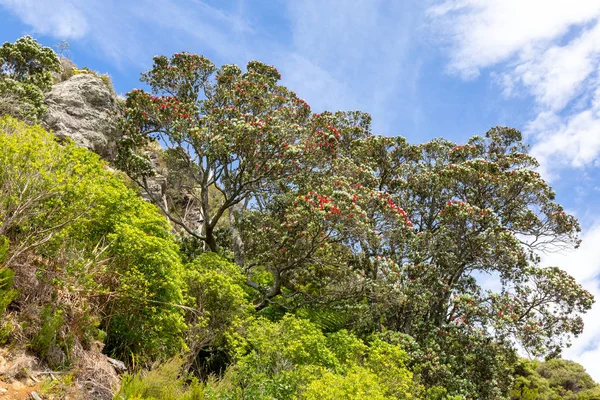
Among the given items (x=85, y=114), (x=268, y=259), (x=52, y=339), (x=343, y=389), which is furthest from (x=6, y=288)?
(x=85, y=114)

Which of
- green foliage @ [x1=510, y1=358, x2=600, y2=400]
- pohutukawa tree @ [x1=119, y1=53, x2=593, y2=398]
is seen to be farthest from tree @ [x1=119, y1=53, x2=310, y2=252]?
green foliage @ [x1=510, y1=358, x2=600, y2=400]

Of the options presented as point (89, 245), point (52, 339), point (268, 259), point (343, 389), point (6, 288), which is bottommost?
point (52, 339)

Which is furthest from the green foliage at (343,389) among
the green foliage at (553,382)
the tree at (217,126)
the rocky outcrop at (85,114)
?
the rocky outcrop at (85,114)

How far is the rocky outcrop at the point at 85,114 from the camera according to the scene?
72.8ft

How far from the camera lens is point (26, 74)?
21.3m

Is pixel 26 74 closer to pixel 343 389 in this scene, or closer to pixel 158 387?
pixel 158 387

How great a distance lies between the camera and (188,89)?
20578 millimetres

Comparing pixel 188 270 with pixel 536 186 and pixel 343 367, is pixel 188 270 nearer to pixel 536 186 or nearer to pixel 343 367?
pixel 343 367

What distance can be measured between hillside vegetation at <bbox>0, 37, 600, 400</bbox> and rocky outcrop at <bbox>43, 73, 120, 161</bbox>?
174cm

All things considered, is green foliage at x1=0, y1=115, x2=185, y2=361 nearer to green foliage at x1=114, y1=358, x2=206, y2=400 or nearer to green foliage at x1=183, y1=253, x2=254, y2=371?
green foliage at x1=114, y1=358, x2=206, y2=400

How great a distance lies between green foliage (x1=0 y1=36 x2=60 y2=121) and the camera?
17906 mm

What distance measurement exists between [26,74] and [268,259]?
15962mm

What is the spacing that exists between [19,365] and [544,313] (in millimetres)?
16156

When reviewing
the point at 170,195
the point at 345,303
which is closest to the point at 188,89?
the point at 170,195
